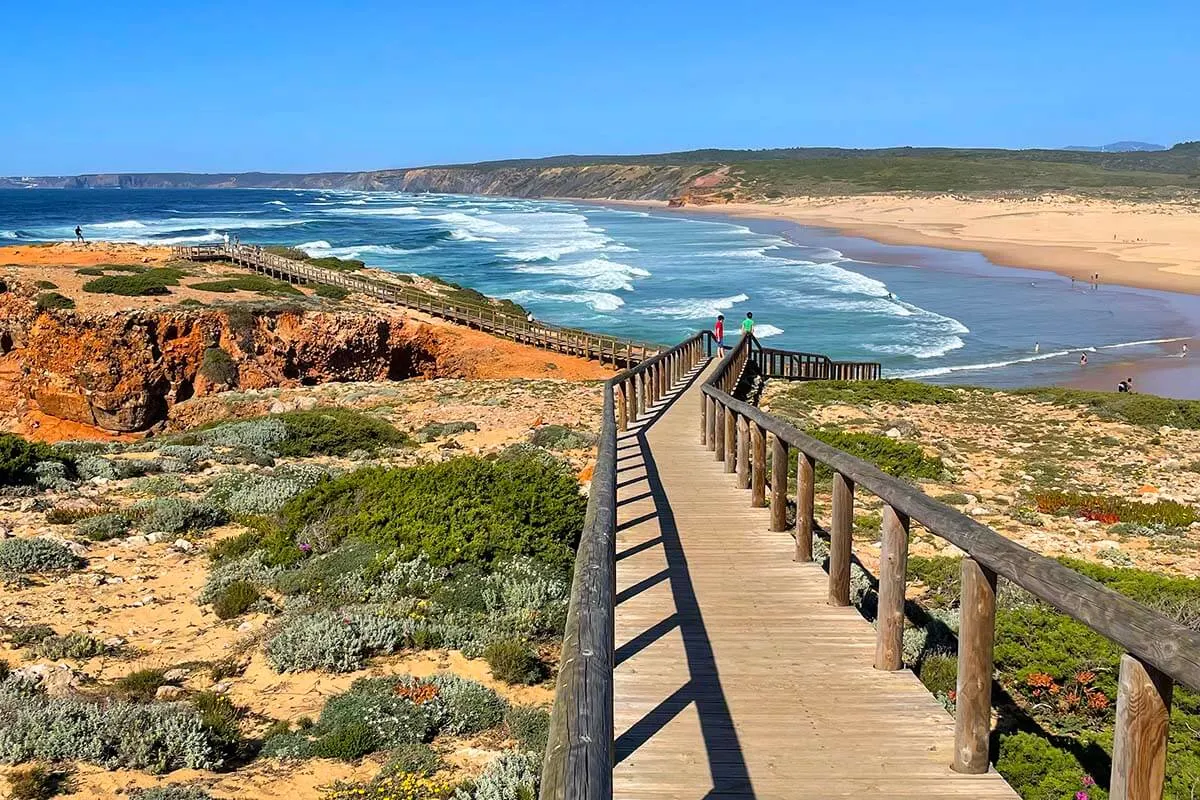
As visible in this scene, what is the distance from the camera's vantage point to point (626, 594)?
5.67m

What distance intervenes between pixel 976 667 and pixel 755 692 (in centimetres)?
113

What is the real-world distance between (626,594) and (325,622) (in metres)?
2.19

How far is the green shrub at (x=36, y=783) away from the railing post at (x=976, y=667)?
423 cm

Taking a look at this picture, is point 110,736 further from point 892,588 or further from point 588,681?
point 892,588

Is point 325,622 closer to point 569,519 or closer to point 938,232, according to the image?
point 569,519

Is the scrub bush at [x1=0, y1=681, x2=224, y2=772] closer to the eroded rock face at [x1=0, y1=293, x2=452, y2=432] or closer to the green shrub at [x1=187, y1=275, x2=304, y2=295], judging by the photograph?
the eroded rock face at [x1=0, y1=293, x2=452, y2=432]

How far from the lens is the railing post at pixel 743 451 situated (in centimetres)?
866

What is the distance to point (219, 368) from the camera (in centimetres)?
2491

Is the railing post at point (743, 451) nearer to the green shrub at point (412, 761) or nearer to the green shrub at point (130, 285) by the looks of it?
the green shrub at point (412, 761)

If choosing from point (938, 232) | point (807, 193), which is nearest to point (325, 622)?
point (938, 232)

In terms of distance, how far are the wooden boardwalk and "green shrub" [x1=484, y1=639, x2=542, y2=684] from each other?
0.83m

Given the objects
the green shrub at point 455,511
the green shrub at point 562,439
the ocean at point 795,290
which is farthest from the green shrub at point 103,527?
the ocean at point 795,290

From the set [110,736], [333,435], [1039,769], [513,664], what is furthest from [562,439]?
[1039,769]

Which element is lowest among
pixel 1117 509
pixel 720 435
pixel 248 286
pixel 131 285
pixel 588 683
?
pixel 1117 509
